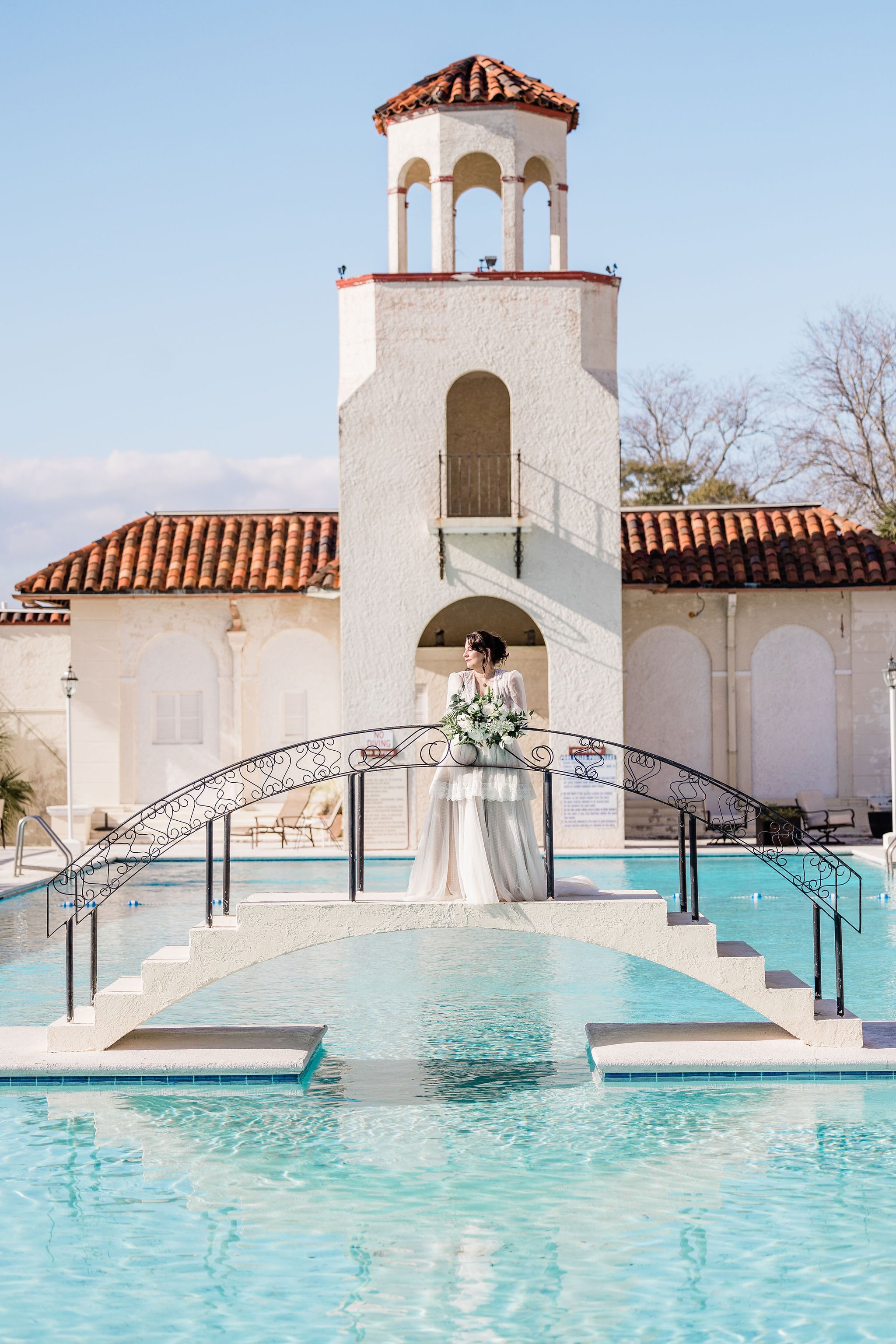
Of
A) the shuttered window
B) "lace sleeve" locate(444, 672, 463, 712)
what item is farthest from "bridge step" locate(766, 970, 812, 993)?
the shuttered window

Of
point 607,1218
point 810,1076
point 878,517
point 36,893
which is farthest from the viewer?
point 878,517

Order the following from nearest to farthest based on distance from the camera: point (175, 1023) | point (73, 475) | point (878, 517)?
point (175, 1023), point (878, 517), point (73, 475)

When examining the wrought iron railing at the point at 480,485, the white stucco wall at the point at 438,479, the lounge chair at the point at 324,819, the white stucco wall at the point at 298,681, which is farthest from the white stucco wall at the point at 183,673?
the white stucco wall at the point at 438,479

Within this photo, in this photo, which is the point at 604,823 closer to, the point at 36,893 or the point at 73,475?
the point at 36,893

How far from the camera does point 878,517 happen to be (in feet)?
123

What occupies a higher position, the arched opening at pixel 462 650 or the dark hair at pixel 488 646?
the arched opening at pixel 462 650

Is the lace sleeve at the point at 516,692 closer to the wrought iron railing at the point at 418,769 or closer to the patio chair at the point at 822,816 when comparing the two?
the wrought iron railing at the point at 418,769

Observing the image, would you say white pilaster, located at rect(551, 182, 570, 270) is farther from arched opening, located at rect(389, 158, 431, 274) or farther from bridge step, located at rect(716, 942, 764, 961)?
bridge step, located at rect(716, 942, 764, 961)

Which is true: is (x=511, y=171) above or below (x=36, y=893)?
above

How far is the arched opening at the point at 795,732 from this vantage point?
23531 mm

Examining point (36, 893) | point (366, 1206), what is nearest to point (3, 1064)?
point (366, 1206)

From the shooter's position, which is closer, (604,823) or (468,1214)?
(468,1214)

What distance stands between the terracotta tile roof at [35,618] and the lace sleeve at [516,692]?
17080 millimetres

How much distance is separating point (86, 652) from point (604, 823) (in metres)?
8.80
